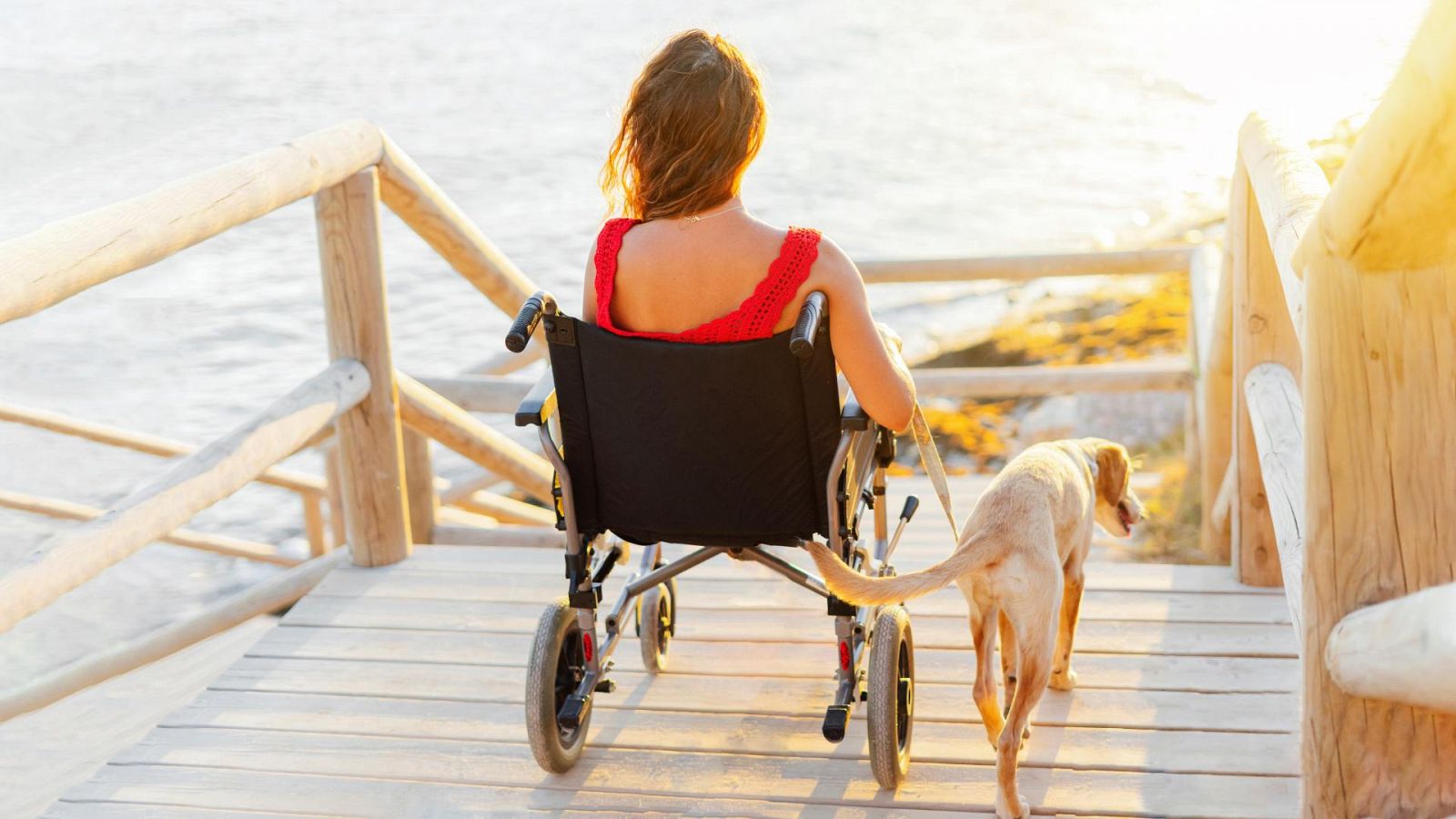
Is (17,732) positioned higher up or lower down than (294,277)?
higher up

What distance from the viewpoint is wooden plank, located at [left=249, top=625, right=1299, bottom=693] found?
242 centimetres

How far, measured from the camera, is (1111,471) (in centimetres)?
239

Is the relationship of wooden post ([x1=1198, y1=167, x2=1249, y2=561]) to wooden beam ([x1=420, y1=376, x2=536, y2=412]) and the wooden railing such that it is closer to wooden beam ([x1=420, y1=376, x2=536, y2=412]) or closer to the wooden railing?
the wooden railing

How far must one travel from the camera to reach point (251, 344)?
10.5 m

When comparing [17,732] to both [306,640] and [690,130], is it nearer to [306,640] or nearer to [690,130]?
[306,640]

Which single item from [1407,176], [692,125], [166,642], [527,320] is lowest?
[166,642]

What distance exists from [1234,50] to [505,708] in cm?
1738

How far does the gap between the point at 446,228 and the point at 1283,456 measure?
71.8 inches

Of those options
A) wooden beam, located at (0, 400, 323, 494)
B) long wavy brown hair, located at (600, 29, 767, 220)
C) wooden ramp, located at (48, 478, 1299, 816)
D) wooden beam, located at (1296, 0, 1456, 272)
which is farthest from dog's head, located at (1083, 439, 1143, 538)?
wooden beam, located at (0, 400, 323, 494)

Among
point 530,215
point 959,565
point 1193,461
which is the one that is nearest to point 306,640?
point 959,565

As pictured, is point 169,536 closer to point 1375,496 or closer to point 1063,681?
point 1063,681

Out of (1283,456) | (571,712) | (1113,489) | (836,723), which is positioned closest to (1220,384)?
(1113,489)

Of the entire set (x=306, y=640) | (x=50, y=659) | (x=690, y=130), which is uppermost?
(x=690, y=130)

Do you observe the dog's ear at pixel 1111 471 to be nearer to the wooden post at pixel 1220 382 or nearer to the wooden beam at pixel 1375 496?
the wooden post at pixel 1220 382
